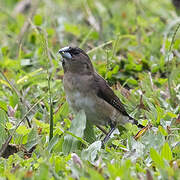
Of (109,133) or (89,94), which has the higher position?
(89,94)

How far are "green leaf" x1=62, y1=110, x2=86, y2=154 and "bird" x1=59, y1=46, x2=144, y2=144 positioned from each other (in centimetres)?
38

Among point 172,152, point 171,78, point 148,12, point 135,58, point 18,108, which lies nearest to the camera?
point 172,152

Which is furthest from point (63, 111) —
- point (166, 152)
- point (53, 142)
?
point (166, 152)

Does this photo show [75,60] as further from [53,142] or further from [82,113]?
[53,142]

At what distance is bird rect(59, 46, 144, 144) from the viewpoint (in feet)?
14.9

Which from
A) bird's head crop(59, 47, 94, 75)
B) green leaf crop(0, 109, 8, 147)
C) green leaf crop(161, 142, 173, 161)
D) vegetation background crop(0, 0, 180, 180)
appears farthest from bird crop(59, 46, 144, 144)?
green leaf crop(161, 142, 173, 161)

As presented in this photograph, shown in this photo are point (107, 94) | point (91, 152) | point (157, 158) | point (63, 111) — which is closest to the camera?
point (157, 158)

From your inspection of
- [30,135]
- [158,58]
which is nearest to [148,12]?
[158,58]

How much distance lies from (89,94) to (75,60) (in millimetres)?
368

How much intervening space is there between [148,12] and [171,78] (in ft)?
11.1

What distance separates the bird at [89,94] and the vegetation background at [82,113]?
0.14 meters

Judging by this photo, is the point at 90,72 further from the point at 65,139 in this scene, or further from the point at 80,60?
the point at 65,139

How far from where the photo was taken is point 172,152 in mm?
3775

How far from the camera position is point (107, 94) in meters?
4.78
